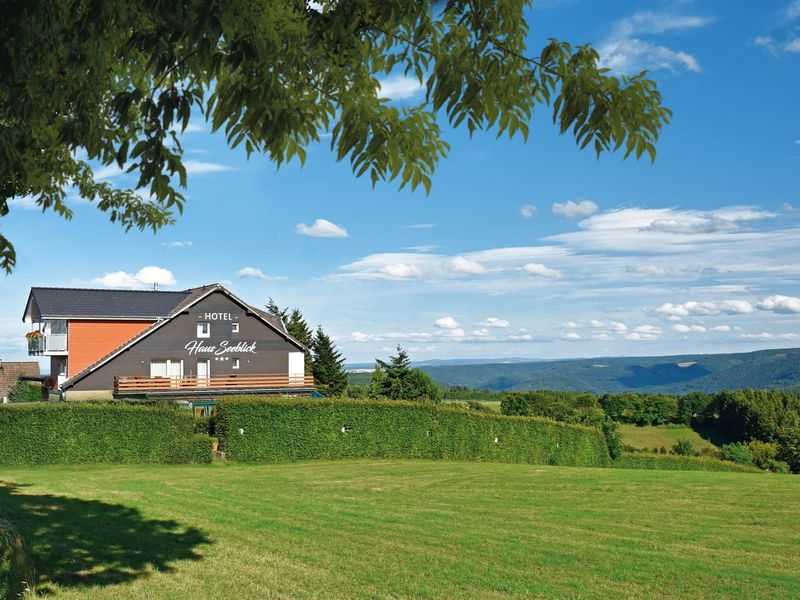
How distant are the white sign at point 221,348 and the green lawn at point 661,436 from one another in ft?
174

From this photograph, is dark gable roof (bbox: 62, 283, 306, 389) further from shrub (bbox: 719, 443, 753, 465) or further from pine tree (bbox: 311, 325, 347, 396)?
shrub (bbox: 719, 443, 753, 465)

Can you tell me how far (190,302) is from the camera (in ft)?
155

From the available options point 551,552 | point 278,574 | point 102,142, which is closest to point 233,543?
point 278,574

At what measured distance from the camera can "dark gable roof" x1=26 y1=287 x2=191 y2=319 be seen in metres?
47.2

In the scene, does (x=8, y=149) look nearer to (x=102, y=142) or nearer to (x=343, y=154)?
(x=102, y=142)

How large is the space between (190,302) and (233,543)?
3746 cm

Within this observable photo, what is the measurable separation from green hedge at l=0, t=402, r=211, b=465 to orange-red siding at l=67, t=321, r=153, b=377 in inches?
752

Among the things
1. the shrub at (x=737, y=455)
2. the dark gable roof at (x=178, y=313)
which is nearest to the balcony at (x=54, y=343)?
the dark gable roof at (x=178, y=313)

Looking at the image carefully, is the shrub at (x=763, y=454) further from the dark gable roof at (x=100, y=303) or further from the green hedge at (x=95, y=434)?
the green hedge at (x=95, y=434)

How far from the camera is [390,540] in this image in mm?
12523

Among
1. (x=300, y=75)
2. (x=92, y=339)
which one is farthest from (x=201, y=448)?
(x=300, y=75)

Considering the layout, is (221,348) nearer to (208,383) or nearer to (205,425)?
(208,383)

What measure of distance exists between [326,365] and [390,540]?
2096 inches

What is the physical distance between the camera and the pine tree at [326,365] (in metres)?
64.8
